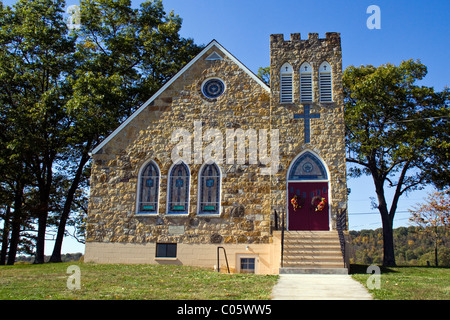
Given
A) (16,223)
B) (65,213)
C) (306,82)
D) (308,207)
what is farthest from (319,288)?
(16,223)

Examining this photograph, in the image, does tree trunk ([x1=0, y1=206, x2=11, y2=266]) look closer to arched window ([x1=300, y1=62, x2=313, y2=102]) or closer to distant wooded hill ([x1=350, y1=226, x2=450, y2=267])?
arched window ([x1=300, y1=62, x2=313, y2=102])

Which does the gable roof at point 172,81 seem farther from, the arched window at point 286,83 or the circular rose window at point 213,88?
the circular rose window at point 213,88

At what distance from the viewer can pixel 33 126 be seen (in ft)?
66.6

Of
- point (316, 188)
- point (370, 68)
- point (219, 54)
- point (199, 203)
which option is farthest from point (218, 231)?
point (370, 68)

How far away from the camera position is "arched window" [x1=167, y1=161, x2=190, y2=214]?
15.7m

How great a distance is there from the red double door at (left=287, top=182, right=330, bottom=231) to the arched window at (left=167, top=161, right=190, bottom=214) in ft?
12.6

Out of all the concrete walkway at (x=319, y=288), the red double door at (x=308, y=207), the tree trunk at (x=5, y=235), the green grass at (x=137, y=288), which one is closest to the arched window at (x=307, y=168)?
the red double door at (x=308, y=207)

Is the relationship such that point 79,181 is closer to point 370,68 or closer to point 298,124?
point 298,124

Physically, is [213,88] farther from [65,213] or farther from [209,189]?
[65,213]

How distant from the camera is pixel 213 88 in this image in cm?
1652

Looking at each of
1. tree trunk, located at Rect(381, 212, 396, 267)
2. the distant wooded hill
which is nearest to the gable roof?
tree trunk, located at Rect(381, 212, 396, 267)

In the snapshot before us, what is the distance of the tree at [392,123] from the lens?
62.0ft

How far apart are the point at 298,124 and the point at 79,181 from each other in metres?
13.5

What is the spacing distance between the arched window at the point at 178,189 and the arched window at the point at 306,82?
17.1 feet
